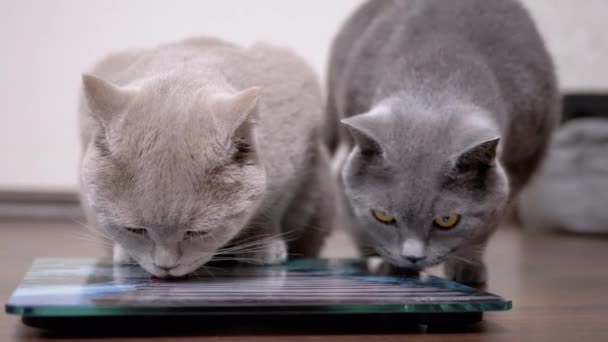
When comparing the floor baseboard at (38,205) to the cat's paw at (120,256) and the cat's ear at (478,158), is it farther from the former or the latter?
the cat's ear at (478,158)

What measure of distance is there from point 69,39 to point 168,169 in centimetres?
174

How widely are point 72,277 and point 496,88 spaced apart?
1.06 meters

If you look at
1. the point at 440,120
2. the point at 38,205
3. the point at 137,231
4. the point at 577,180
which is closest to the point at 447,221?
the point at 440,120

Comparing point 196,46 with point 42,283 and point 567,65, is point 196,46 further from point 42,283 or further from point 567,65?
point 567,65

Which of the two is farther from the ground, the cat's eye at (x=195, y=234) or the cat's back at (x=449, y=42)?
the cat's back at (x=449, y=42)

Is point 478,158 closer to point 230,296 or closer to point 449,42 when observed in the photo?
point 449,42

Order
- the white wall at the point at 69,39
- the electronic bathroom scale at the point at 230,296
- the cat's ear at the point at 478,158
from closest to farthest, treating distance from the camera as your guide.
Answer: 1. the electronic bathroom scale at the point at 230,296
2. the cat's ear at the point at 478,158
3. the white wall at the point at 69,39

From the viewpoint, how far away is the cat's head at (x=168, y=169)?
1187 millimetres

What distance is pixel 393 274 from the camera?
153 centimetres

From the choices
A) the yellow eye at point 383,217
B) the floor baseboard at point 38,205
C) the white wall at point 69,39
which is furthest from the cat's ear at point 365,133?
the floor baseboard at point 38,205

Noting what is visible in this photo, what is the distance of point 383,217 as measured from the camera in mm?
1508

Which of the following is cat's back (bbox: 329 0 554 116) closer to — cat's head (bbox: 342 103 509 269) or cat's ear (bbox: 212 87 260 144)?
cat's head (bbox: 342 103 509 269)

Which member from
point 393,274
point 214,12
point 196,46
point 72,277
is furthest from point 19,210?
point 393,274

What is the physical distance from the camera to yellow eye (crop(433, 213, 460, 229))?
4.75 ft
